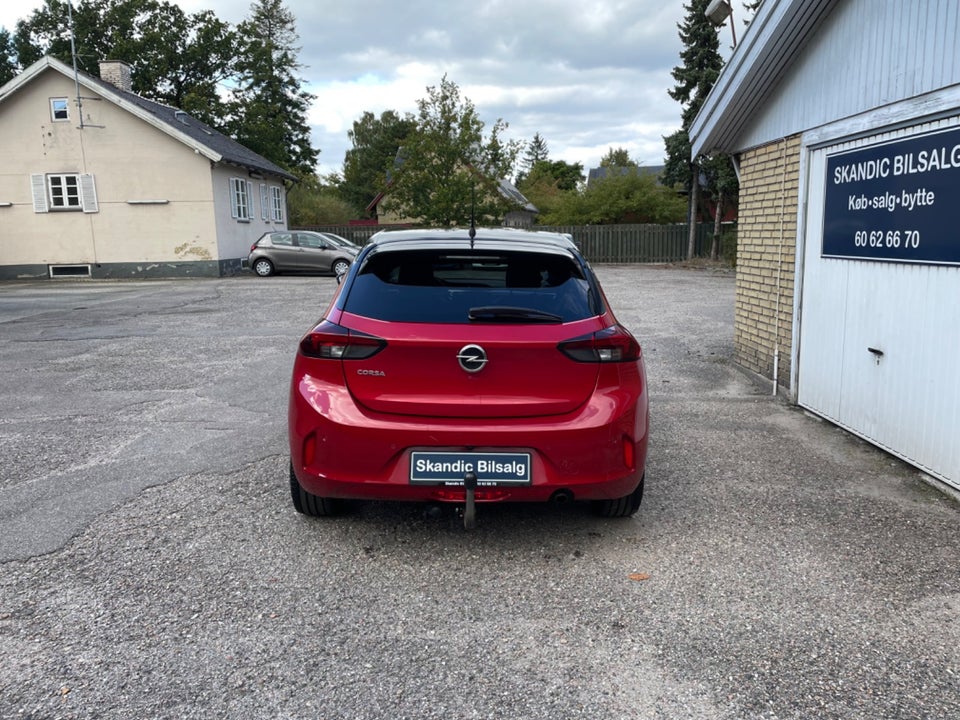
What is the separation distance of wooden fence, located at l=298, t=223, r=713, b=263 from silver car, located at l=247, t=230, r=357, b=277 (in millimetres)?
11395

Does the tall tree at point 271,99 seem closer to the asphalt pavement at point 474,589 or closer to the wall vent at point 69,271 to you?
the wall vent at point 69,271

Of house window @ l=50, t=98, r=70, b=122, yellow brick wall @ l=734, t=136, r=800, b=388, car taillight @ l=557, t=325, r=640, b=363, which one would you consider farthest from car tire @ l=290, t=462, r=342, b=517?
house window @ l=50, t=98, r=70, b=122

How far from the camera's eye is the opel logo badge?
3607mm

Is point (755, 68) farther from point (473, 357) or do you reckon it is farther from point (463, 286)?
point (473, 357)

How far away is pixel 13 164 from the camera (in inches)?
1056

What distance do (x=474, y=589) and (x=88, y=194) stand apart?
1099 inches

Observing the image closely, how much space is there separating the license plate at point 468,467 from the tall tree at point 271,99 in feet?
148

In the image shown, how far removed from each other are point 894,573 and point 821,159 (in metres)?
4.08

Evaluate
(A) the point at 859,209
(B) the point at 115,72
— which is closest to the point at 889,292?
(A) the point at 859,209

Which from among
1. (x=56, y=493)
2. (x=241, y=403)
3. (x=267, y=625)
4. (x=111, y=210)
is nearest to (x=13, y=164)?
(x=111, y=210)

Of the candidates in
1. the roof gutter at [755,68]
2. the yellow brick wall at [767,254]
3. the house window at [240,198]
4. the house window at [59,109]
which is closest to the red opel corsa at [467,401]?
the yellow brick wall at [767,254]

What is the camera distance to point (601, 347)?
12.2 feet

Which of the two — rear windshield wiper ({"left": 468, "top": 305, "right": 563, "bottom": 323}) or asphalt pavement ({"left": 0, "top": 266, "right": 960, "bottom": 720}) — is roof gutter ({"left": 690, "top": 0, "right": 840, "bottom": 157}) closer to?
asphalt pavement ({"left": 0, "top": 266, "right": 960, "bottom": 720})

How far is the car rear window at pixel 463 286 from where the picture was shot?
3.78 m
